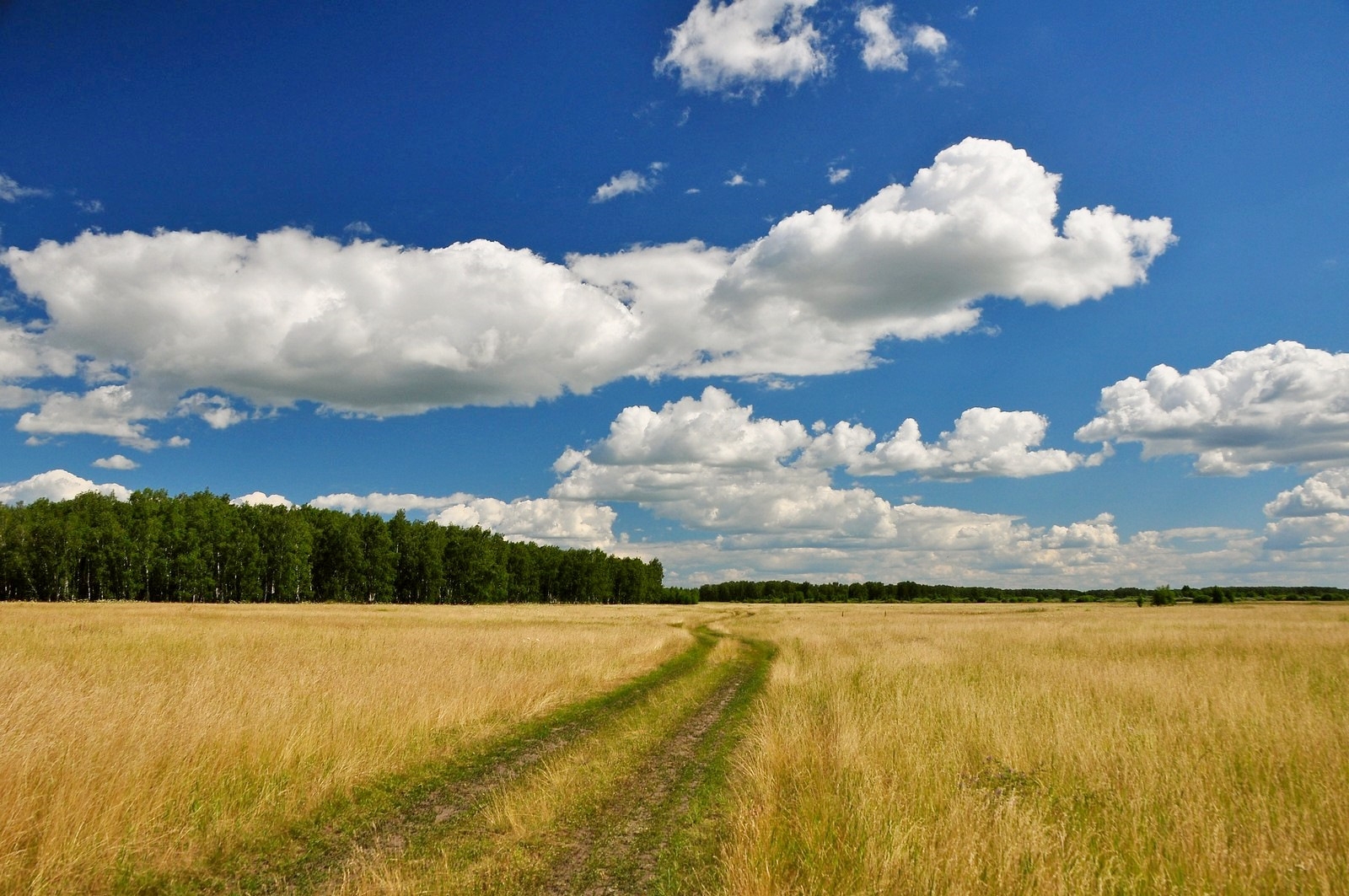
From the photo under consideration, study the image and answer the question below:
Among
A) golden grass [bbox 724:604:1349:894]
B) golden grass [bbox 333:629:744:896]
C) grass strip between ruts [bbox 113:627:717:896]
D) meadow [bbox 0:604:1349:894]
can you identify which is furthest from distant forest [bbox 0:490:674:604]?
golden grass [bbox 724:604:1349:894]

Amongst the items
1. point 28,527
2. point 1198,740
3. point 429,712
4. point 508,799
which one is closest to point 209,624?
point 429,712

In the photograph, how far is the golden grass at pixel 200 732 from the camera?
663 cm

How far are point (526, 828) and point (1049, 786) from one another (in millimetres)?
6516

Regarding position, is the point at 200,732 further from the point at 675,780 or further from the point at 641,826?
the point at 675,780

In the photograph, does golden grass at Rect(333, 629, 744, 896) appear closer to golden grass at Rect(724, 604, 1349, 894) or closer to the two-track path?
the two-track path

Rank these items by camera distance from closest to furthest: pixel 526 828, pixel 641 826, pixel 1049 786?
1. pixel 526 828
2. pixel 641 826
3. pixel 1049 786

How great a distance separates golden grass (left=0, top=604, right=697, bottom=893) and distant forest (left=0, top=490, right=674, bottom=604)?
7315 centimetres

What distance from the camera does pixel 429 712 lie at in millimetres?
12914

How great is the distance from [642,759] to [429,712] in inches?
184

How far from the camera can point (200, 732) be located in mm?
9422

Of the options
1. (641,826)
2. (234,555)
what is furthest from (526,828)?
(234,555)

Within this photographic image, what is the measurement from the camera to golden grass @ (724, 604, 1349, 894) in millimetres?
5852

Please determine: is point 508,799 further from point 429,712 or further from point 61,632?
point 61,632

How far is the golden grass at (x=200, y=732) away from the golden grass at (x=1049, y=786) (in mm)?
5609
